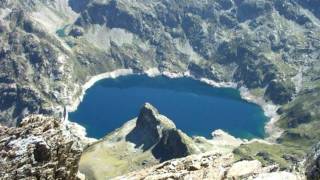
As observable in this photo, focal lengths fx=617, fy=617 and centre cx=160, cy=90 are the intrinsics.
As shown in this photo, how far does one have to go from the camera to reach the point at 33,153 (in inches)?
1908

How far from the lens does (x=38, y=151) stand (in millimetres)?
48594

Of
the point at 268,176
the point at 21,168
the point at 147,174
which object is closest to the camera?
the point at 21,168

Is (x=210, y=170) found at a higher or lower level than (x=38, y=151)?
higher

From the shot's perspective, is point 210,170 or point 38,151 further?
point 210,170

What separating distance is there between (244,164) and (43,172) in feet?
62.9

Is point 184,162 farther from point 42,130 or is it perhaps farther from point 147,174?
point 42,130

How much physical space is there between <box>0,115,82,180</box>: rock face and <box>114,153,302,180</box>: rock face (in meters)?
9.04

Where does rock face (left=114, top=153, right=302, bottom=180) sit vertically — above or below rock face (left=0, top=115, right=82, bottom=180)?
above

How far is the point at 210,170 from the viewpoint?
56.6 m

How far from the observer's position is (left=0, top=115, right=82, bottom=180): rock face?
48.2 metres

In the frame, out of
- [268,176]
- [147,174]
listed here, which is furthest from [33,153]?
[268,176]

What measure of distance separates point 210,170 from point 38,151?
A: 1647cm

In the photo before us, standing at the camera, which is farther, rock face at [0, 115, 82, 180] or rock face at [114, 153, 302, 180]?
rock face at [114, 153, 302, 180]

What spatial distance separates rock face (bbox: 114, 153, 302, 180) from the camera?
54.2 m
